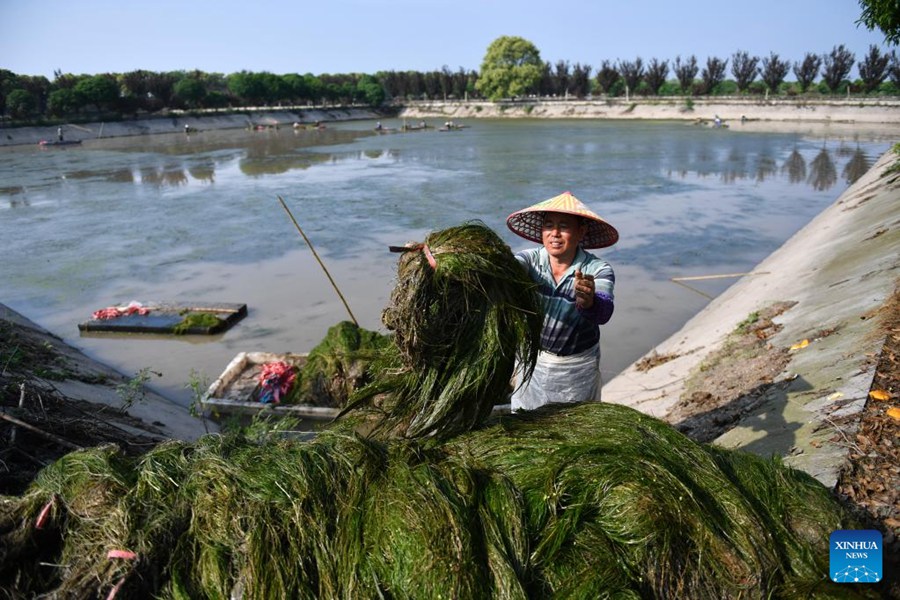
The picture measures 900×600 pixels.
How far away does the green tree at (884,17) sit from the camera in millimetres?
10219

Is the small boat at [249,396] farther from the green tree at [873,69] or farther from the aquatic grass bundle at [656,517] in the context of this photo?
the green tree at [873,69]

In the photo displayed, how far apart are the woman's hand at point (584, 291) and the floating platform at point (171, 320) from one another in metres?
8.03

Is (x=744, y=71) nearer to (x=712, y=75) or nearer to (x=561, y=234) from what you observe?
(x=712, y=75)

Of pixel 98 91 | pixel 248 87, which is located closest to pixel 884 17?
pixel 98 91

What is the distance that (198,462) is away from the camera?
2.30 meters

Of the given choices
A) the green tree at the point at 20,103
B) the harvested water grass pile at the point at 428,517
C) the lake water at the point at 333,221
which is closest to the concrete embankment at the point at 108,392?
the lake water at the point at 333,221

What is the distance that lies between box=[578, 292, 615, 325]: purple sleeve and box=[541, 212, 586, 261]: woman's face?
340 millimetres

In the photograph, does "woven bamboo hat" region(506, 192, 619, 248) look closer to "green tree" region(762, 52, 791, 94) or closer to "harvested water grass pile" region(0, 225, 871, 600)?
"harvested water grass pile" region(0, 225, 871, 600)

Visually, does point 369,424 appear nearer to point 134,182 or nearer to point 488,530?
point 488,530

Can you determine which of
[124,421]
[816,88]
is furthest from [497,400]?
[816,88]

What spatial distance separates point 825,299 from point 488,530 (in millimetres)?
6506

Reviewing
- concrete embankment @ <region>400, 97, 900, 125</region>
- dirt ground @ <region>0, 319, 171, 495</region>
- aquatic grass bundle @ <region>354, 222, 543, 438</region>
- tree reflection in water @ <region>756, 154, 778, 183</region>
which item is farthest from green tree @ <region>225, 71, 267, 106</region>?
aquatic grass bundle @ <region>354, 222, 543, 438</region>

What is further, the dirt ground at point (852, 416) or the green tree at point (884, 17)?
the green tree at point (884, 17)

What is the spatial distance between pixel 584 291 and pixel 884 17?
11.8m
